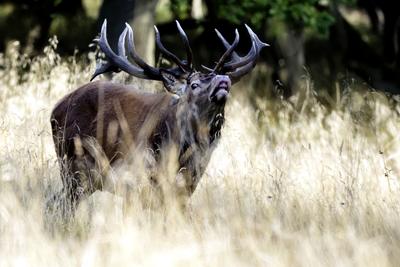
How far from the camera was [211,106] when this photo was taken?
7.46 meters

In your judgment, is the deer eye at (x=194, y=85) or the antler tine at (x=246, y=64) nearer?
the deer eye at (x=194, y=85)

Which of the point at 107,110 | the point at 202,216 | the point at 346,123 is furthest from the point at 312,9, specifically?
the point at 202,216

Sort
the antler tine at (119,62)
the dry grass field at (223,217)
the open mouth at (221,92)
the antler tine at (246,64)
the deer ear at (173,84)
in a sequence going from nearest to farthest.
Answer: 1. the dry grass field at (223,217)
2. the open mouth at (221,92)
3. the deer ear at (173,84)
4. the antler tine at (246,64)
5. the antler tine at (119,62)

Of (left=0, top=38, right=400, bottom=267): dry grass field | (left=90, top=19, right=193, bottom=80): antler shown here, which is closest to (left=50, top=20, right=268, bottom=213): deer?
(left=90, top=19, right=193, bottom=80): antler

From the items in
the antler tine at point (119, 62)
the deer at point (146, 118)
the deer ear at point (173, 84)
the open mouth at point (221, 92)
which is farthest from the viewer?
the antler tine at point (119, 62)

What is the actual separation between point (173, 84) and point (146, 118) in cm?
38

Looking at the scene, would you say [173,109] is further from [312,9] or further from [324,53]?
[324,53]

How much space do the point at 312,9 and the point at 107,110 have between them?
31.4ft

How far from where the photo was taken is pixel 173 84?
7996 mm

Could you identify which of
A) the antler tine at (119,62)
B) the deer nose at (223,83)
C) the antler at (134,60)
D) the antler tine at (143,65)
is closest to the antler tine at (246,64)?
the antler at (134,60)

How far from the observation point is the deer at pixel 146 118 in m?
7.59

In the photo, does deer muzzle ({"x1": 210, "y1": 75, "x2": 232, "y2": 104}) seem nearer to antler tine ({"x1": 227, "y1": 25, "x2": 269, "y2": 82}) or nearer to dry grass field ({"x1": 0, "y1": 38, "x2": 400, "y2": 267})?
dry grass field ({"x1": 0, "y1": 38, "x2": 400, "y2": 267})

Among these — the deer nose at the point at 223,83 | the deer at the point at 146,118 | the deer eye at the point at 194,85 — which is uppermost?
the deer nose at the point at 223,83

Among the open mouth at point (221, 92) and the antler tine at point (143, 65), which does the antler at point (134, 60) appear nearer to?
the antler tine at point (143, 65)
